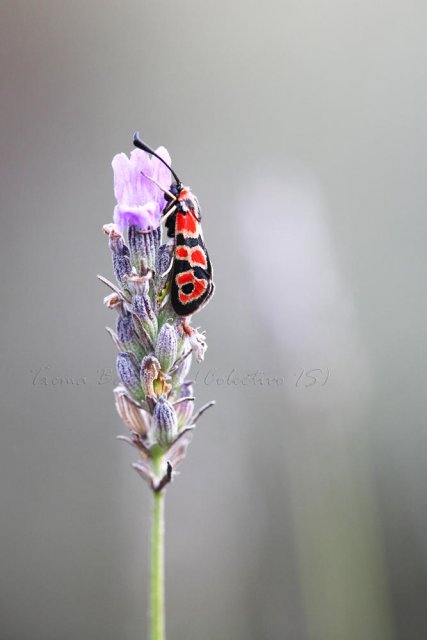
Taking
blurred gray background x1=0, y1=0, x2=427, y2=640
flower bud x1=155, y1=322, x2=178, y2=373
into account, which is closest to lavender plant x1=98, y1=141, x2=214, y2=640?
flower bud x1=155, y1=322, x2=178, y2=373

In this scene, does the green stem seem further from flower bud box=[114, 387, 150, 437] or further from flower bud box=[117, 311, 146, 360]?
flower bud box=[117, 311, 146, 360]

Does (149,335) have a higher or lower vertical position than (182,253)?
lower

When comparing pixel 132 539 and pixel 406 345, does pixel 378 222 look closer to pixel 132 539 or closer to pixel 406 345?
pixel 406 345

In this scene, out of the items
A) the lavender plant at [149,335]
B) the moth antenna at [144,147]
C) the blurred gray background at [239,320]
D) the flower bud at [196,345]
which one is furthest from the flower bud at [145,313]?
the blurred gray background at [239,320]

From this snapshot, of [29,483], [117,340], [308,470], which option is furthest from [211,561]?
[117,340]

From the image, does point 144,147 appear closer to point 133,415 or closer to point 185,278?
point 185,278

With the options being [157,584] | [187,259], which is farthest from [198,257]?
[157,584]

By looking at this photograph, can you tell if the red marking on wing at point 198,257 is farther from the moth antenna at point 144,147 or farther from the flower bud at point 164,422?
the flower bud at point 164,422

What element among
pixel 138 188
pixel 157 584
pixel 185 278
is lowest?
pixel 157 584
